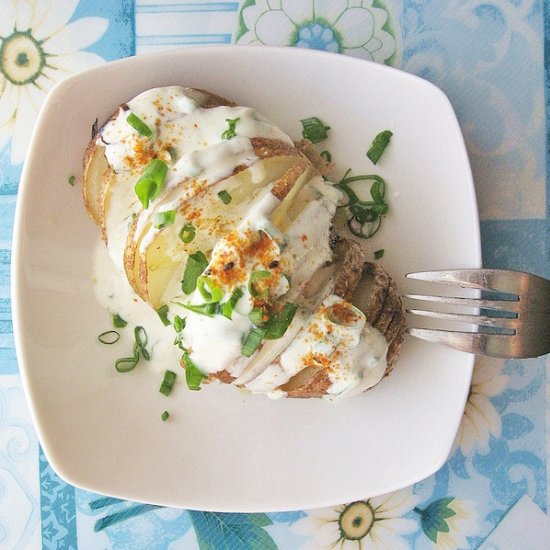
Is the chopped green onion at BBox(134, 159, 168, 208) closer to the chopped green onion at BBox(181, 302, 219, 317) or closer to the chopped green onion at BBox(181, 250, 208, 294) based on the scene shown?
the chopped green onion at BBox(181, 250, 208, 294)

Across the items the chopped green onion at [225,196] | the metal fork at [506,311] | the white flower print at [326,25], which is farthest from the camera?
the white flower print at [326,25]

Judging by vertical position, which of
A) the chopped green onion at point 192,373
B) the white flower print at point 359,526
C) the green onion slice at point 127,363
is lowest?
the white flower print at point 359,526

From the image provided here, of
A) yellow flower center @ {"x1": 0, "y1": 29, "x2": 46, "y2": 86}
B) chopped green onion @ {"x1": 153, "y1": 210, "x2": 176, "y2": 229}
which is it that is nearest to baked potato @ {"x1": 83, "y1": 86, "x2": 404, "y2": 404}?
chopped green onion @ {"x1": 153, "y1": 210, "x2": 176, "y2": 229}

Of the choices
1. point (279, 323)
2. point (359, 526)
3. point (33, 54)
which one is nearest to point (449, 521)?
point (359, 526)

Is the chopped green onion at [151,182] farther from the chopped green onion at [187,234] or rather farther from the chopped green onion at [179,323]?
the chopped green onion at [179,323]

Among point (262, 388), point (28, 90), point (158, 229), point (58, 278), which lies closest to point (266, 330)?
point (262, 388)

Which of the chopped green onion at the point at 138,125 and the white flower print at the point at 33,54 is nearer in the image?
the chopped green onion at the point at 138,125

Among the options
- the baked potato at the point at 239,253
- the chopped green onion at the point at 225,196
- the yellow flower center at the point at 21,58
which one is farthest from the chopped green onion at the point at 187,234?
the yellow flower center at the point at 21,58

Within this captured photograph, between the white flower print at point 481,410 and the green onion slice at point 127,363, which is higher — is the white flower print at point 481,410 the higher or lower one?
the lower one
